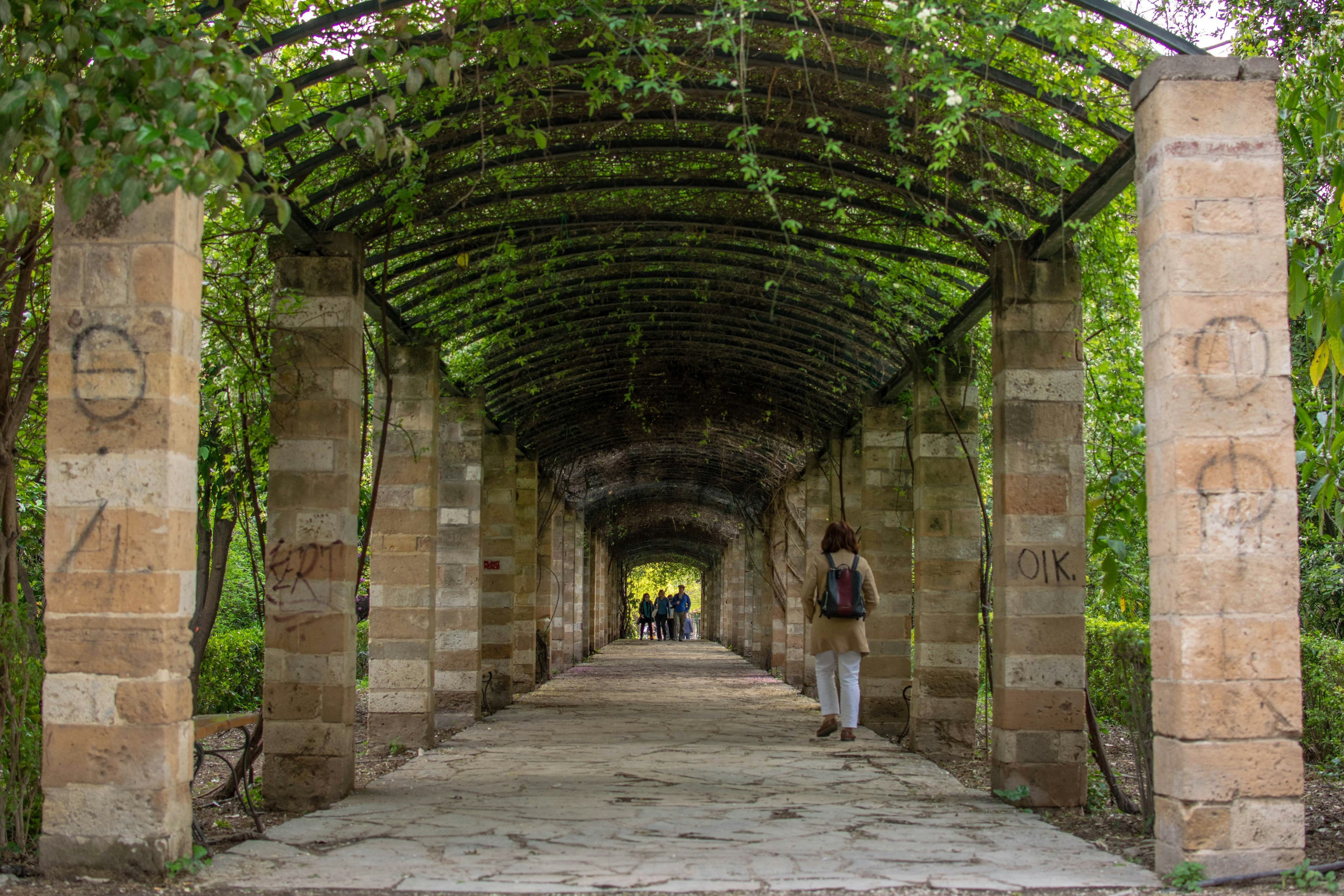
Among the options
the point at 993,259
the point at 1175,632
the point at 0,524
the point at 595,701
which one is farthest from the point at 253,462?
the point at 595,701

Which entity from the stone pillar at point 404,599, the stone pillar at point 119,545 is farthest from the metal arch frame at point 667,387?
the stone pillar at point 119,545

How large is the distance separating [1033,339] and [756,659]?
1716 centimetres

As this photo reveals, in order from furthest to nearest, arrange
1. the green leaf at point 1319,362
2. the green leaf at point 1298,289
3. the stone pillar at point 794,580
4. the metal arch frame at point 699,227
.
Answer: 1. the stone pillar at point 794,580
2. the metal arch frame at point 699,227
3. the green leaf at point 1319,362
4. the green leaf at point 1298,289

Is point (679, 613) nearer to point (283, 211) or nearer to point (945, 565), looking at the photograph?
point (945, 565)

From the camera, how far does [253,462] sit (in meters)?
8.49

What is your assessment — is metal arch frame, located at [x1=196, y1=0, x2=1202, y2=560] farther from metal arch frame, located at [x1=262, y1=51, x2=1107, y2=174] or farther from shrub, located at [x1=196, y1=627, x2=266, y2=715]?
shrub, located at [x1=196, y1=627, x2=266, y2=715]

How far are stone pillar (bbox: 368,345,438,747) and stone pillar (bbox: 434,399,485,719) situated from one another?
2.13 m

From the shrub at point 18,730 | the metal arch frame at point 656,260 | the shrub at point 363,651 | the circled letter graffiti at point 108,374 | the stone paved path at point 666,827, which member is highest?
the metal arch frame at point 656,260

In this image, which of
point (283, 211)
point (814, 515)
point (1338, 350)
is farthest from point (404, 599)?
point (814, 515)

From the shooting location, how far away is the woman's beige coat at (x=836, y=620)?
9.52 meters

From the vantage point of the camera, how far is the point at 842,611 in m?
9.45

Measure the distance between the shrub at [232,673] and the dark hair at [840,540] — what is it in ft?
17.3

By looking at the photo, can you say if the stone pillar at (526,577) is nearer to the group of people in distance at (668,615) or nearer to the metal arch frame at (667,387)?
the metal arch frame at (667,387)

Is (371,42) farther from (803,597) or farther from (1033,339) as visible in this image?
(803,597)
